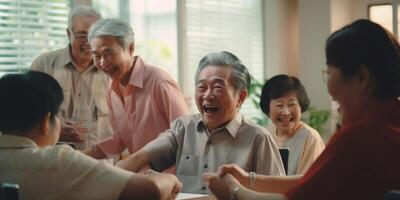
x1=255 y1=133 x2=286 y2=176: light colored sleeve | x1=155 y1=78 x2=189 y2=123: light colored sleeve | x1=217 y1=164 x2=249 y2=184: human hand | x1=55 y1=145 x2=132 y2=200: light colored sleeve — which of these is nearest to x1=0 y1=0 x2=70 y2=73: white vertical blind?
x1=155 y1=78 x2=189 y2=123: light colored sleeve

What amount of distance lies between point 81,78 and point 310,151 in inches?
51.2

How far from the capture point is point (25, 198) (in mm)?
1738

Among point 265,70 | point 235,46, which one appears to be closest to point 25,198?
point 235,46

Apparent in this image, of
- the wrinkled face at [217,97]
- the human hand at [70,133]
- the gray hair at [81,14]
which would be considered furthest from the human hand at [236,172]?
the gray hair at [81,14]

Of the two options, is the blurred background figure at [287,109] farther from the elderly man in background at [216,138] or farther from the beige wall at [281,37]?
the beige wall at [281,37]

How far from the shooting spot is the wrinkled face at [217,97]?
102 inches

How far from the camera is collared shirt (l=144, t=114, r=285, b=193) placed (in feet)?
8.23

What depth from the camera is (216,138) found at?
102 inches

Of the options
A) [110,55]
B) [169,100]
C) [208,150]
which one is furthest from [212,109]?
[110,55]

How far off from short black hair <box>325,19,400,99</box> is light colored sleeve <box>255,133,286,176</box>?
88 centimetres

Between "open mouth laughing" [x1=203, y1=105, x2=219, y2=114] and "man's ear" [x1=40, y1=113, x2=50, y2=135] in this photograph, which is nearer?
"man's ear" [x1=40, y1=113, x2=50, y2=135]

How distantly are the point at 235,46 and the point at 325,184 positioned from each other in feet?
14.9

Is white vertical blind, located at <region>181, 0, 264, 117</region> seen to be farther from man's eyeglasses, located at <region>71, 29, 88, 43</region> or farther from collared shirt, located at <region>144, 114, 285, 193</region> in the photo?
collared shirt, located at <region>144, 114, 285, 193</region>

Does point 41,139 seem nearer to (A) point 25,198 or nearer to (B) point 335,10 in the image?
(A) point 25,198
